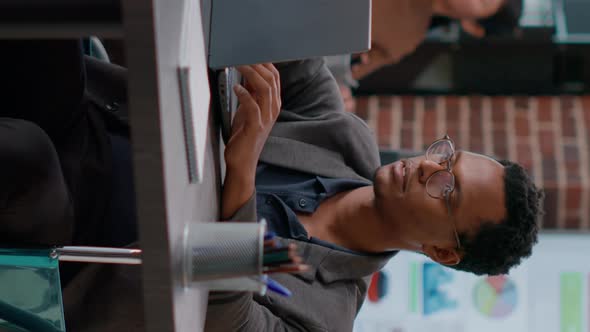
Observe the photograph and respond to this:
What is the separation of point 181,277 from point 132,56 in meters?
0.25

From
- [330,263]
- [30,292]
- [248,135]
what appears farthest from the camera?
[330,263]

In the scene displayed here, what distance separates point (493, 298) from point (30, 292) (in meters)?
2.40

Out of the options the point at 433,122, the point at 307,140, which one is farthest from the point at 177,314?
the point at 433,122

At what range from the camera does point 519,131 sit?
12.1 feet

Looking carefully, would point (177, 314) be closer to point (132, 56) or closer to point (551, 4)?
point (132, 56)

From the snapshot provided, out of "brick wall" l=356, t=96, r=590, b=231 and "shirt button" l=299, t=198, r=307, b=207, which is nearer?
"shirt button" l=299, t=198, r=307, b=207

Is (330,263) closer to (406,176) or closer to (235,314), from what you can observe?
(406,176)

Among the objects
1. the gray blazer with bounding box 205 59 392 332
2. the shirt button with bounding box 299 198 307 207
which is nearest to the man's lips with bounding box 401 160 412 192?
the gray blazer with bounding box 205 59 392 332

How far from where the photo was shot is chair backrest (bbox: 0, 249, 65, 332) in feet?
3.41

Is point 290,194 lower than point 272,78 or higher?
lower

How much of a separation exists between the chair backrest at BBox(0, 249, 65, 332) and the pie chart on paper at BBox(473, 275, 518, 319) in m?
2.34

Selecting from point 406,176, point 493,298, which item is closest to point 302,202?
point 406,176

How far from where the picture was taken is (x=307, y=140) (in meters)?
1.66

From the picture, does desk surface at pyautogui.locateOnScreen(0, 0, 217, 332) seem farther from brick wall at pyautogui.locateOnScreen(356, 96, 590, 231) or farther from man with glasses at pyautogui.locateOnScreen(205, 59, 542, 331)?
brick wall at pyautogui.locateOnScreen(356, 96, 590, 231)
